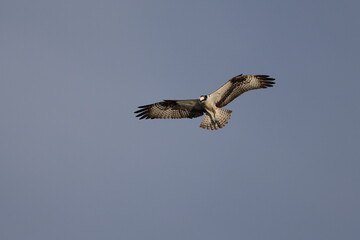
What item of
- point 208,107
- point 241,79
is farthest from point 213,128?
point 241,79

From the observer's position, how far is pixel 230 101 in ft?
56.1

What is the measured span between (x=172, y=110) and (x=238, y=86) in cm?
237

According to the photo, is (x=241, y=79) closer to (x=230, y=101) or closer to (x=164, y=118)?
(x=230, y=101)

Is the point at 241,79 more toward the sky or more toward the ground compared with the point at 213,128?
more toward the sky

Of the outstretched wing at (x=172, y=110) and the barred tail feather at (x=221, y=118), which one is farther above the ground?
the outstretched wing at (x=172, y=110)

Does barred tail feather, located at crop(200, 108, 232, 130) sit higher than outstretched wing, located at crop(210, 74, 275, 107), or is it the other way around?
outstretched wing, located at crop(210, 74, 275, 107)

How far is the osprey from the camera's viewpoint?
16859 millimetres

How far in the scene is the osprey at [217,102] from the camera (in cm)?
1686

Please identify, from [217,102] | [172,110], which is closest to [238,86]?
[217,102]

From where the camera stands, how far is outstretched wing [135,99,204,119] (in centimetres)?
1725

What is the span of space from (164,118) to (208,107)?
1785 mm

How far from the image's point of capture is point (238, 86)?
17.1 metres

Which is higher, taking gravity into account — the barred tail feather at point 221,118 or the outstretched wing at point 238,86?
the outstretched wing at point 238,86

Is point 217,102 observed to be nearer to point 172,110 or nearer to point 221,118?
point 221,118
